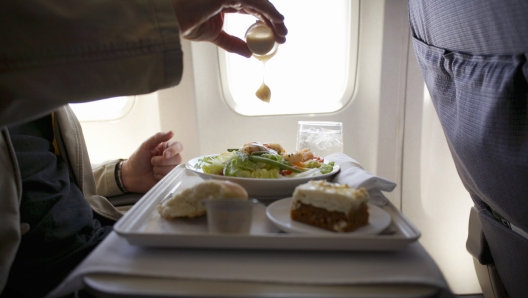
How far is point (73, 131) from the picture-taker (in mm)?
1001

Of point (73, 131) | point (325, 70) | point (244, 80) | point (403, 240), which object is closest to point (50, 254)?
point (73, 131)

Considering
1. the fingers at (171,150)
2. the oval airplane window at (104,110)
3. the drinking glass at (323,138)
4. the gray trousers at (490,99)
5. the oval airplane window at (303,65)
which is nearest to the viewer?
the gray trousers at (490,99)

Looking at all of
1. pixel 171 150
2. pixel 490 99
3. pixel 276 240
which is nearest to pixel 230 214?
pixel 276 240

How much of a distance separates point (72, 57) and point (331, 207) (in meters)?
0.46

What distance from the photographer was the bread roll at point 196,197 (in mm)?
644

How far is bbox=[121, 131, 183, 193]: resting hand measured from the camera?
126 centimetres

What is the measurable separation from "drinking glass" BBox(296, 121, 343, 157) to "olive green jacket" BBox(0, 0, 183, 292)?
0.80 m

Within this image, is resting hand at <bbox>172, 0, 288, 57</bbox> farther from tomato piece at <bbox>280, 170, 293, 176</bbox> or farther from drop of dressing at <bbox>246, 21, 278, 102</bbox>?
tomato piece at <bbox>280, 170, 293, 176</bbox>

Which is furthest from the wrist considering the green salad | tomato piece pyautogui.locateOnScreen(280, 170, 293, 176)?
tomato piece pyautogui.locateOnScreen(280, 170, 293, 176)

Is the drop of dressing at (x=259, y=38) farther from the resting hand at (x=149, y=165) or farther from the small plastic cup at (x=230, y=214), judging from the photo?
the small plastic cup at (x=230, y=214)

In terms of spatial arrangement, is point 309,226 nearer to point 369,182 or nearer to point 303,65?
point 369,182

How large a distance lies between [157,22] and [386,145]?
139 centimetres

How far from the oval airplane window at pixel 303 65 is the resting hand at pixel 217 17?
720mm

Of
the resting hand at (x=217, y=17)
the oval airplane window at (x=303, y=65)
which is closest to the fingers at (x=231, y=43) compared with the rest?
the resting hand at (x=217, y=17)
